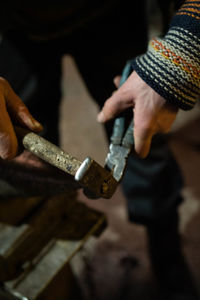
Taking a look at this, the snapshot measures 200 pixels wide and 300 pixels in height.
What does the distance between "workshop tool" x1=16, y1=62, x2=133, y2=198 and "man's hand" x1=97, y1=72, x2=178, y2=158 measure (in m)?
0.04

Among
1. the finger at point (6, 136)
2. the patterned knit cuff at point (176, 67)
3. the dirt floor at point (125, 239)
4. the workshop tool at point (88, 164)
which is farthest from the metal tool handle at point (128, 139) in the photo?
the dirt floor at point (125, 239)

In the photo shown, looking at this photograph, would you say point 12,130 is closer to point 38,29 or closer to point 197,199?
point 38,29

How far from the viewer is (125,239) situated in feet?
5.21

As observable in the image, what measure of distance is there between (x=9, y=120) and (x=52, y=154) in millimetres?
120

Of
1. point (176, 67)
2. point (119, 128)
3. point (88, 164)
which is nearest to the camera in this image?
point (88, 164)

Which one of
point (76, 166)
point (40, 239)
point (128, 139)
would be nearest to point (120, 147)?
point (128, 139)

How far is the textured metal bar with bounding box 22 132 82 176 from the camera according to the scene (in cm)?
59

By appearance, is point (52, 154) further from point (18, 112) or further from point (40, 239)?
point (40, 239)

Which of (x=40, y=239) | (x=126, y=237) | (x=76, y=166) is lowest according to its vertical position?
(x=126, y=237)

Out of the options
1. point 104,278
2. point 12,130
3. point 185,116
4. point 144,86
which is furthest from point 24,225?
point 185,116

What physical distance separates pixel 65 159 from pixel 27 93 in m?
0.73

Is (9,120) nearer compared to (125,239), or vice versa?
(9,120)

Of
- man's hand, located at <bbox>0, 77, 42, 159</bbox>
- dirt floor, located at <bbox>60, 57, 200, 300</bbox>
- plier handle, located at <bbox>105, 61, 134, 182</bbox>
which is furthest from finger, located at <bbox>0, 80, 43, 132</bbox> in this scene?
dirt floor, located at <bbox>60, 57, 200, 300</bbox>

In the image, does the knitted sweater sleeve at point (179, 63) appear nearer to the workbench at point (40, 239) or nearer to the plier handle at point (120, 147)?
the plier handle at point (120, 147)
